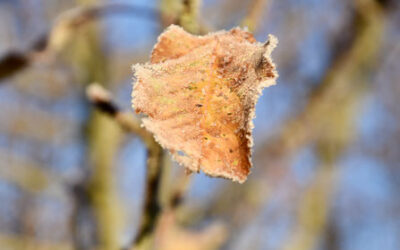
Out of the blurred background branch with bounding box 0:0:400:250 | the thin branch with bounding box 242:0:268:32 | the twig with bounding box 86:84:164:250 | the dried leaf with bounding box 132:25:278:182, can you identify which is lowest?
the dried leaf with bounding box 132:25:278:182

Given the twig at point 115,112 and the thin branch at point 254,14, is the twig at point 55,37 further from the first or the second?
the thin branch at point 254,14

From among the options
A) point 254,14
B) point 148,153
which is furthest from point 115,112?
point 254,14

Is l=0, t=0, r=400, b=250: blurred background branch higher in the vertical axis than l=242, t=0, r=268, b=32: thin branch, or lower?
higher

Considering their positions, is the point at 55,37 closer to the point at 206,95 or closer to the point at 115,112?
the point at 115,112

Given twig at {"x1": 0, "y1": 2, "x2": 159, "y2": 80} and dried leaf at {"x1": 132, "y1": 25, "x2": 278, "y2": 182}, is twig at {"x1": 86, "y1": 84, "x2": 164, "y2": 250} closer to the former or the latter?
twig at {"x1": 0, "y1": 2, "x2": 159, "y2": 80}

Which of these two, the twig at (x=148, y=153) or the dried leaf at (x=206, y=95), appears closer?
the dried leaf at (x=206, y=95)

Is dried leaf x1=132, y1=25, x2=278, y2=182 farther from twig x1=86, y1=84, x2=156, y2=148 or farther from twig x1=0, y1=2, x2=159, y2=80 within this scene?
twig x1=0, y1=2, x2=159, y2=80

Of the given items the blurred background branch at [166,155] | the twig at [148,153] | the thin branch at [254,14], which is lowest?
the twig at [148,153]

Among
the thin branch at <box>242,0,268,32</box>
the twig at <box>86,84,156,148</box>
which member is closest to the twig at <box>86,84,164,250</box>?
the twig at <box>86,84,156,148</box>

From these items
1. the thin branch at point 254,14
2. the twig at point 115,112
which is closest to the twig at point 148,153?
the twig at point 115,112

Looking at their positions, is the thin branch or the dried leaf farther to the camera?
the thin branch
